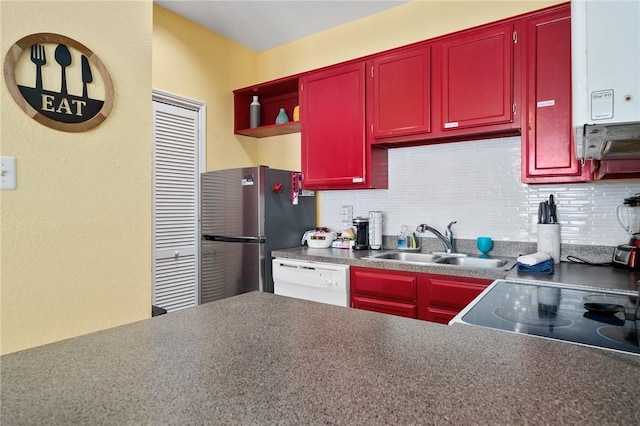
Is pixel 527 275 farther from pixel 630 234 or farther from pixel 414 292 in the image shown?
pixel 630 234

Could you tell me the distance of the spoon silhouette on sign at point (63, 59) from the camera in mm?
1348

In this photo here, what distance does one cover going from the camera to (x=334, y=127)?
289cm

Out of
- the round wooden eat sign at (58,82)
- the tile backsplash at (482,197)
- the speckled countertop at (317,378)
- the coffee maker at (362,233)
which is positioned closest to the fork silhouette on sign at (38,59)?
the round wooden eat sign at (58,82)

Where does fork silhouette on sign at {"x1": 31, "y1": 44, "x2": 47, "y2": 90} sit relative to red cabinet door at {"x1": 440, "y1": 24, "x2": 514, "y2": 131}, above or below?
below

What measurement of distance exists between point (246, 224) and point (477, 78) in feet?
6.33

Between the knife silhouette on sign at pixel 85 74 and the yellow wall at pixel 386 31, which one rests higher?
the yellow wall at pixel 386 31

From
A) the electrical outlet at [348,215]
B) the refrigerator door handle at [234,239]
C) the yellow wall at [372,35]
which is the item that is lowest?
the refrigerator door handle at [234,239]

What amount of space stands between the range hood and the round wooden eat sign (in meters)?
1.67

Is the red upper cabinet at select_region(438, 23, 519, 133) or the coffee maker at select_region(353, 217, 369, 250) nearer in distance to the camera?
the red upper cabinet at select_region(438, 23, 519, 133)

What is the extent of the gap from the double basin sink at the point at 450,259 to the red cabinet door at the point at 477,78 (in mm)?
876

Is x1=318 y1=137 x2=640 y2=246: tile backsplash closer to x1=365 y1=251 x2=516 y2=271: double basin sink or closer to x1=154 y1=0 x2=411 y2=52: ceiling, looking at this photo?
x1=365 y1=251 x2=516 y2=271: double basin sink

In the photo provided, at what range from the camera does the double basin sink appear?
2299 mm

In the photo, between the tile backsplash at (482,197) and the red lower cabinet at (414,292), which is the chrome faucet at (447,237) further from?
the red lower cabinet at (414,292)

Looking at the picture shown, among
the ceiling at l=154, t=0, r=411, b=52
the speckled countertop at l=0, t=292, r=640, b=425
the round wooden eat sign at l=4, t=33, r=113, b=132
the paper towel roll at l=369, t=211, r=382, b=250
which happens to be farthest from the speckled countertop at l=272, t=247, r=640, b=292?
the ceiling at l=154, t=0, r=411, b=52
